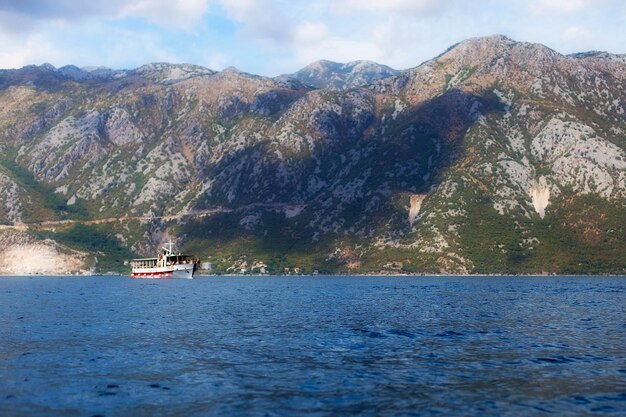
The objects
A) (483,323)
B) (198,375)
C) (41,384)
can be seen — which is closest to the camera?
(41,384)

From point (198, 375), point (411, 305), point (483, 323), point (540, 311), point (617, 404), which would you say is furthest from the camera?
point (411, 305)

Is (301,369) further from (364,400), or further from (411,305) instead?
(411,305)

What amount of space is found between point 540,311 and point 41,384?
93884 millimetres

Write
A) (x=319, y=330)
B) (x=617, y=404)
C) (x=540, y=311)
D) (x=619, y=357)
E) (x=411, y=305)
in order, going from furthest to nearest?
(x=411, y=305) → (x=540, y=311) → (x=319, y=330) → (x=619, y=357) → (x=617, y=404)

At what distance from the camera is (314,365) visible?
5800 cm

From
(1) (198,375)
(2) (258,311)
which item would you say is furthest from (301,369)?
(2) (258,311)

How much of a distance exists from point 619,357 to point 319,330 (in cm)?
3860

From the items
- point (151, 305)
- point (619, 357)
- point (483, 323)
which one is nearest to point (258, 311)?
point (151, 305)

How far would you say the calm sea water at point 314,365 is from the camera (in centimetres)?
4291

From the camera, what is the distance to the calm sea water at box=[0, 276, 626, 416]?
42906 mm

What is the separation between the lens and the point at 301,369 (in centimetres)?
5584

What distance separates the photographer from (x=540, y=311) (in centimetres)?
11669

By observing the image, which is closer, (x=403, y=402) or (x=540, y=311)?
(x=403, y=402)

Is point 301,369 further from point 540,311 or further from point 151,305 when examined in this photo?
point 151,305
